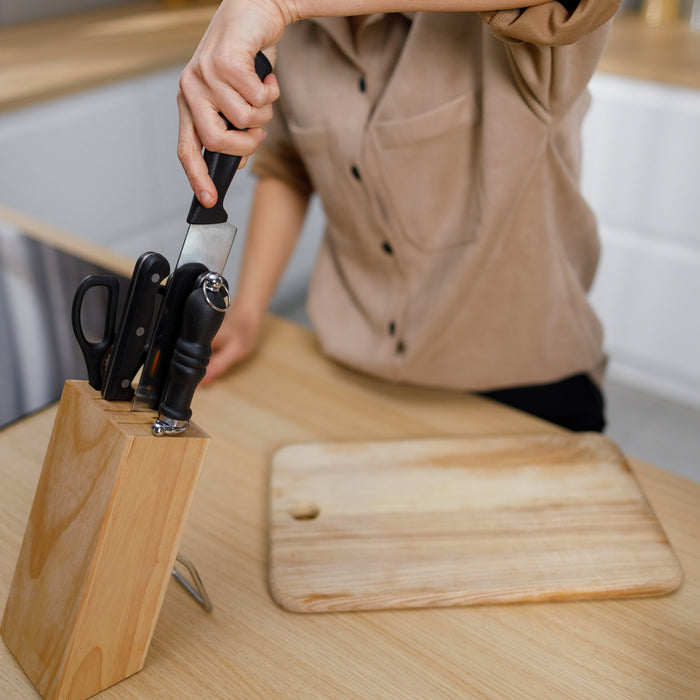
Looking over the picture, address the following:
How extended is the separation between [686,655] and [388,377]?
0.41m

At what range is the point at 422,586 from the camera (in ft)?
1.87

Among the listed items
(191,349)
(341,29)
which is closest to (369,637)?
(191,349)

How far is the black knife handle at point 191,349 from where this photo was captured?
459 millimetres

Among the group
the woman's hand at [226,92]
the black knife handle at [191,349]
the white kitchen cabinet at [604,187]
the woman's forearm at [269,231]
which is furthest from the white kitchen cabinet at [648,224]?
the black knife handle at [191,349]

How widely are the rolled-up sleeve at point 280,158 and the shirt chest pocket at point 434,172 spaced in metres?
0.18

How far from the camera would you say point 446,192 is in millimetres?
832

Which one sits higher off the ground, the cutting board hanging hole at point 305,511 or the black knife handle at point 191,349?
the black knife handle at point 191,349

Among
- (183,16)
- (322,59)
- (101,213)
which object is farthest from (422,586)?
(183,16)

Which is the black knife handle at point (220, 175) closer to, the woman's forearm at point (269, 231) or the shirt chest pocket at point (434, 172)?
the shirt chest pocket at point (434, 172)

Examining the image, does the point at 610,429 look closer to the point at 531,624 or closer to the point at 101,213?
the point at 101,213

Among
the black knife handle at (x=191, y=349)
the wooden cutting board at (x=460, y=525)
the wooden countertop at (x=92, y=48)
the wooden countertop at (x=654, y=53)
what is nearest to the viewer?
the black knife handle at (x=191, y=349)

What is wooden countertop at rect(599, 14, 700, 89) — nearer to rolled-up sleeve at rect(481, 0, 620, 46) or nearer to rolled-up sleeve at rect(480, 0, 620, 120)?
rolled-up sleeve at rect(480, 0, 620, 120)

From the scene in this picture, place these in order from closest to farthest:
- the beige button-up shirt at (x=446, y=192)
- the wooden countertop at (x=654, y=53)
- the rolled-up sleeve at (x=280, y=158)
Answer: the beige button-up shirt at (x=446, y=192) < the rolled-up sleeve at (x=280, y=158) < the wooden countertop at (x=654, y=53)

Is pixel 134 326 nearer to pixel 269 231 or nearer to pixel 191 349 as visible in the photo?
pixel 191 349
